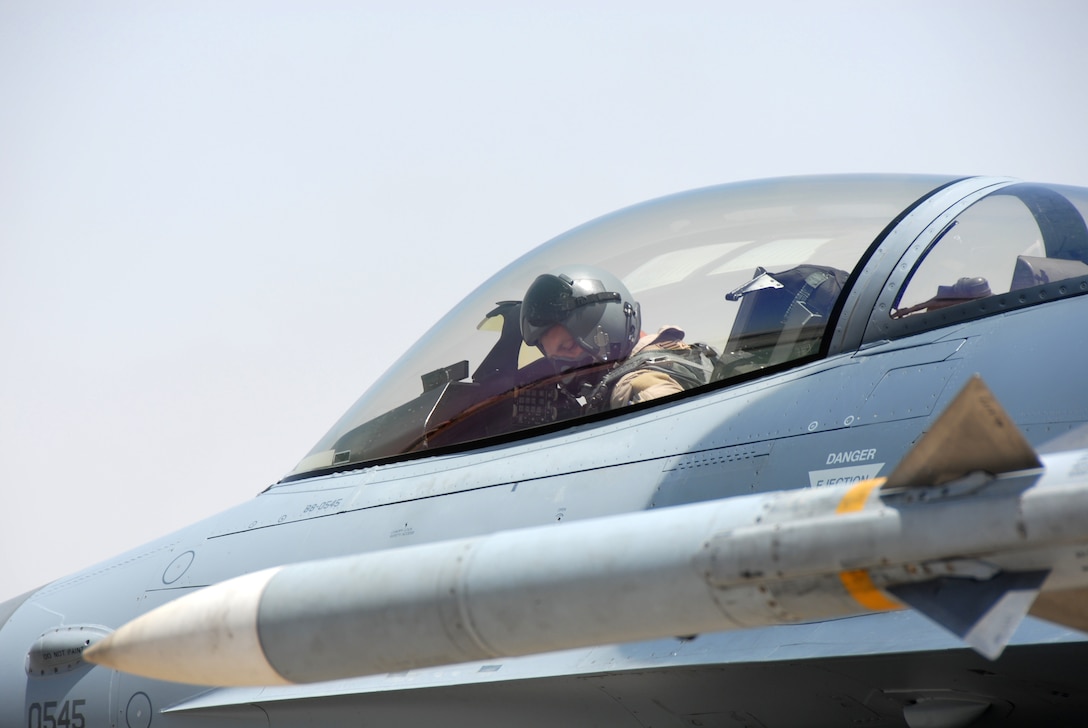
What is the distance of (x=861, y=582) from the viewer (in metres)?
2.73

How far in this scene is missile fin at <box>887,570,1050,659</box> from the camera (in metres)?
2.55

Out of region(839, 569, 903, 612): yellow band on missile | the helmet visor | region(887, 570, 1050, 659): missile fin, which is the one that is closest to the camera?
region(887, 570, 1050, 659): missile fin

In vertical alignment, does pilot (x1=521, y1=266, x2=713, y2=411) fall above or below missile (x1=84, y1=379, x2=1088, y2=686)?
above

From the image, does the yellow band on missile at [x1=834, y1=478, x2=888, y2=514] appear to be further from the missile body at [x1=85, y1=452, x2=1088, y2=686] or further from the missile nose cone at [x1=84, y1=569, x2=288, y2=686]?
the missile nose cone at [x1=84, y1=569, x2=288, y2=686]

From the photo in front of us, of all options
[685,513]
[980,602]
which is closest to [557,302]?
[685,513]

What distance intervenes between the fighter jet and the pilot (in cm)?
1

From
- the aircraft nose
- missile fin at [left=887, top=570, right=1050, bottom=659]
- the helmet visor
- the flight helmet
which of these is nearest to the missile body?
missile fin at [left=887, top=570, right=1050, bottom=659]

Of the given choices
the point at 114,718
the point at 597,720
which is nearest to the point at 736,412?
the point at 597,720

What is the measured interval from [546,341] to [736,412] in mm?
1231

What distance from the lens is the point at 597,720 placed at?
434cm

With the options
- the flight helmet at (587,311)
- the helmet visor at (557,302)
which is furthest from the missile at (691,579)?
the helmet visor at (557,302)

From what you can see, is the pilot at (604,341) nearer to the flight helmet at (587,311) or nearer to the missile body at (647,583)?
the flight helmet at (587,311)

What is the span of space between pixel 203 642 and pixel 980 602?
219 cm

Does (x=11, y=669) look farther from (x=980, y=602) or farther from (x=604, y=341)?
(x=980, y=602)
